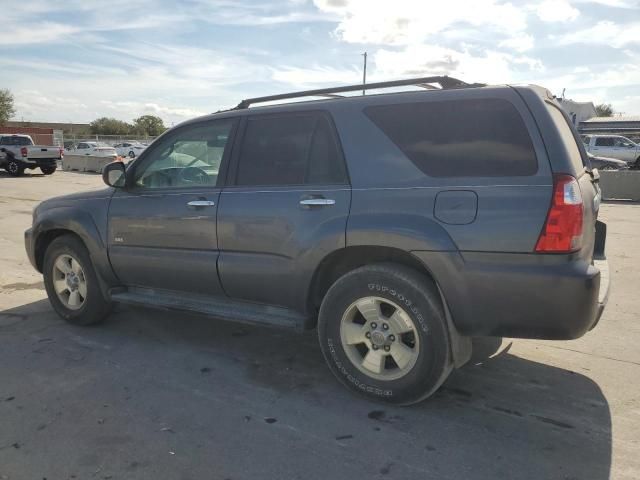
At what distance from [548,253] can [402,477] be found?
4.48 ft

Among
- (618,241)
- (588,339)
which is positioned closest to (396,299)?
(588,339)

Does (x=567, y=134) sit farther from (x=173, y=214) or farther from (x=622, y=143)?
(x=622, y=143)

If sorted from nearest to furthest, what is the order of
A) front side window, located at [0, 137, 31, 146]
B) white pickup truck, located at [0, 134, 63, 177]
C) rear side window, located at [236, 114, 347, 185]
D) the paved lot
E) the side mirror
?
the paved lot < rear side window, located at [236, 114, 347, 185] < the side mirror < white pickup truck, located at [0, 134, 63, 177] < front side window, located at [0, 137, 31, 146]

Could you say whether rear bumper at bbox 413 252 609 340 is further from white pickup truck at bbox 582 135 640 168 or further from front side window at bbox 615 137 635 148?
front side window at bbox 615 137 635 148

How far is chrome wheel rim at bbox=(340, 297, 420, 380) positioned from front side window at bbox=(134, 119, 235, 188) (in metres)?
1.50

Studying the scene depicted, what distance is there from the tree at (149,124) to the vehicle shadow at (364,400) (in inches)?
3089

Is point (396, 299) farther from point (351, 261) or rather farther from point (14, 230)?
point (14, 230)

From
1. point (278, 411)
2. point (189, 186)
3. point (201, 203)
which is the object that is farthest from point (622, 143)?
point (278, 411)

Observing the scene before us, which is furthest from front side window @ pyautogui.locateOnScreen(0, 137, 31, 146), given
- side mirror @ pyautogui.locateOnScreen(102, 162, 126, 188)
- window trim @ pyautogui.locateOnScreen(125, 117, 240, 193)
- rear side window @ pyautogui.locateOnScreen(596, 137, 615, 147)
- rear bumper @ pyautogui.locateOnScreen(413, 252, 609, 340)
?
rear side window @ pyautogui.locateOnScreen(596, 137, 615, 147)

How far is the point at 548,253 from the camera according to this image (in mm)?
2744

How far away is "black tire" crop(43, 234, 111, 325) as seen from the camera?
4.58 metres

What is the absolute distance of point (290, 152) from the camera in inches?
143

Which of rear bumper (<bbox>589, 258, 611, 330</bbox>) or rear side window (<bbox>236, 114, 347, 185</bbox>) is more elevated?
rear side window (<bbox>236, 114, 347, 185</bbox>)

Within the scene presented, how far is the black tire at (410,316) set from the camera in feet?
9.98
